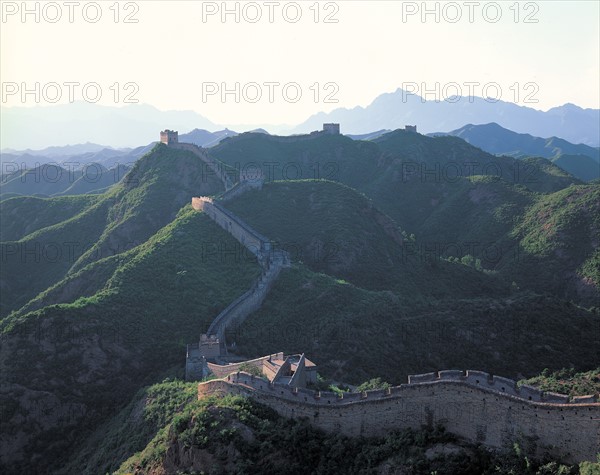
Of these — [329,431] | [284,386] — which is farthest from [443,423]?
[284,386]

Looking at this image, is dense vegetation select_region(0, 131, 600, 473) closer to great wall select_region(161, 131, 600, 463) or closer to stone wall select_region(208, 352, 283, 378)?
great wall select_region(161, 131, 600, 463)

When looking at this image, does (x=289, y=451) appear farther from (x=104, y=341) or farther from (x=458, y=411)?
(x=104, y=341)

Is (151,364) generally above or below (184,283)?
below

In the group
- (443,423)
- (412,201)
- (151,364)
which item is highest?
(412,201)

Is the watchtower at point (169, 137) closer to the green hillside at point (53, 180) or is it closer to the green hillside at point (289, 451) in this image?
the green hillside at point (53, 180)

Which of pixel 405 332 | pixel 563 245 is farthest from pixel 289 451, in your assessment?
pixel 563 245

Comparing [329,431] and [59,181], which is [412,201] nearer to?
[329,431]
